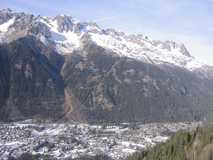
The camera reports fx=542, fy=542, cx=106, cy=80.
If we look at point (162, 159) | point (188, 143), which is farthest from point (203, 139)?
point (162, 159)

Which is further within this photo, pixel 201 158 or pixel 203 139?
pixel 203 139

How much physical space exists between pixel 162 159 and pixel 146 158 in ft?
39.1

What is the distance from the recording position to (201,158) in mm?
184375

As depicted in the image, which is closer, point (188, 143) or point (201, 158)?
point (201, 158)

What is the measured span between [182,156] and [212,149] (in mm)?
10953

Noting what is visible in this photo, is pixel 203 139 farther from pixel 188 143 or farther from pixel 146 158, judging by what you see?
pixel 146 158

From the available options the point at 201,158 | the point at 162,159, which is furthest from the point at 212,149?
the point at 162,159

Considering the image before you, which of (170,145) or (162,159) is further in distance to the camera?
(170,145)

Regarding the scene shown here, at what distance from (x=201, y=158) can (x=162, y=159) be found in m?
13.2

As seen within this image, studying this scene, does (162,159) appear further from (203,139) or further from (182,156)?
(203,139)

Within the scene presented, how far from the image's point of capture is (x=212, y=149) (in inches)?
7402

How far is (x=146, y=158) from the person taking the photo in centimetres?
19650

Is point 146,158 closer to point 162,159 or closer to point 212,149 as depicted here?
point 162,159

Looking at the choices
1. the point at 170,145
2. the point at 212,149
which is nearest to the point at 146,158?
the point at 170,145
